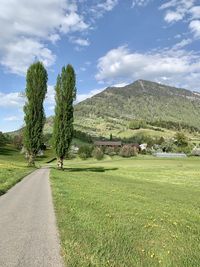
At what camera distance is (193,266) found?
29.7 feet

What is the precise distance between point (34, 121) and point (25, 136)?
331 cm

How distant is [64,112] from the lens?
66562 millimetres

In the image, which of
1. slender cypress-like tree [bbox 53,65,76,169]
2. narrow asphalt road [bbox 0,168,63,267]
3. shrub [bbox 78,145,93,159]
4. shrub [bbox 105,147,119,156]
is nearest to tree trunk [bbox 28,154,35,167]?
slender cypress-like tree [bbox 53,65,76,169]

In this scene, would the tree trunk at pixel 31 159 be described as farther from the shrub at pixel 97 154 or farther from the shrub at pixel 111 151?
the shrub at pixel 111 151

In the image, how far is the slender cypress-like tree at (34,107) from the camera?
223ft

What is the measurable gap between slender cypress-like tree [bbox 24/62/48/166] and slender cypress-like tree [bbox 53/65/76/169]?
3942 millimetres

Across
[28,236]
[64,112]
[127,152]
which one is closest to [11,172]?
[64,112]

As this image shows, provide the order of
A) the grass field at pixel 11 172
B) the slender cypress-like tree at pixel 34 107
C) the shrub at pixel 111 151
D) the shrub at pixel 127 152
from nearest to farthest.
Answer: the grass field at pixel 11 172 < the slender cypress-like tree at pixel 34 107 < the shrub at pixel 127 152 < the shrub at pixel 111 151

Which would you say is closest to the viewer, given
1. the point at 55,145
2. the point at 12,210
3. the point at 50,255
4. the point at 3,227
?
the point at 50,255

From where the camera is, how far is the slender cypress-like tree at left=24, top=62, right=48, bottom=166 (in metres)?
68.0

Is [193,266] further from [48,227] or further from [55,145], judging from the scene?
[55,145]

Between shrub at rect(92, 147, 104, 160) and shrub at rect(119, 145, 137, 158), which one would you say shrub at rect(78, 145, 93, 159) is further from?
shrub at rect(119, 145, 137, 158)

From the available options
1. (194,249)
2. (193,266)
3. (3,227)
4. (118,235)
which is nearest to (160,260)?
(193,266)

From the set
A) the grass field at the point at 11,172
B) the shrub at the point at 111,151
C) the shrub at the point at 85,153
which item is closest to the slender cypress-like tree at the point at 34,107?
the grass field at the point at 11,172
